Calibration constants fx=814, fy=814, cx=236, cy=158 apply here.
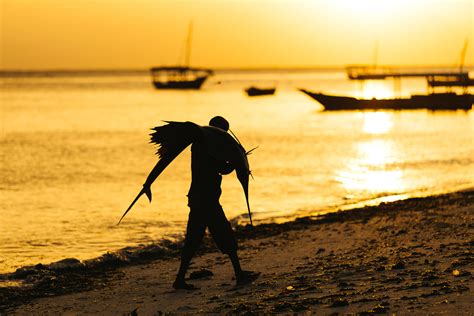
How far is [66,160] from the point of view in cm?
3042

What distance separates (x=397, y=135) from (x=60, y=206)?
2803 centimetres

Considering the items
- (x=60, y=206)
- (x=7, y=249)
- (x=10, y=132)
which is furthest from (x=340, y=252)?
(x=10, y=132)

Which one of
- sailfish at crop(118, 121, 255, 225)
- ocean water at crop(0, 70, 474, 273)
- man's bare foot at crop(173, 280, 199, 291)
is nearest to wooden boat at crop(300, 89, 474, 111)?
ocean water at crop(0, 70, 474, 273)

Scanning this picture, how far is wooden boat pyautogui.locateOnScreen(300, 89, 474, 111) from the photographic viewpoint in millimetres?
59469

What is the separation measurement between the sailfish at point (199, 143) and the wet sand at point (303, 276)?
40.1 inches

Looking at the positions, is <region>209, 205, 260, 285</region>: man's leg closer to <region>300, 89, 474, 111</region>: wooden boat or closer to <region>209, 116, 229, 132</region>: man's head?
<region>209, 116, 229, 132</region>: man's head

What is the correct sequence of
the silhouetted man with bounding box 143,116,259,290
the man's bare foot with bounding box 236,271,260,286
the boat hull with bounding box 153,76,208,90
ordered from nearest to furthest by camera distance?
the silhouetted man with bounding box 143,116,259,290 → the man's bare foot with bounding box 236,271,260,286 → the boat hull with bounding box 153,76,208,90

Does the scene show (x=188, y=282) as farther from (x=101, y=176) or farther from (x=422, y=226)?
(x=101, y=176)

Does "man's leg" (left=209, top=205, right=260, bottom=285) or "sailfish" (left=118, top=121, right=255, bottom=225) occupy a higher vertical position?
"sailfish" (left=118, top=121, right=255, bottom=225)

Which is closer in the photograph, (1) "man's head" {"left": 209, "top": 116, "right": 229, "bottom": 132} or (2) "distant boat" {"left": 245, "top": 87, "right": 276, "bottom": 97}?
(1) "man's head" {"left": 209, "top": 116, "right": 229, "bottom": 132}

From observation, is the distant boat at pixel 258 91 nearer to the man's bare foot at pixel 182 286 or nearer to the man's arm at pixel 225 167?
the man's bare foot at pixel 182 286

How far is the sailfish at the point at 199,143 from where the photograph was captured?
7500 mm

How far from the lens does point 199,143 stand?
7.64m

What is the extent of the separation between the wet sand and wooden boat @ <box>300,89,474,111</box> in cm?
4613
